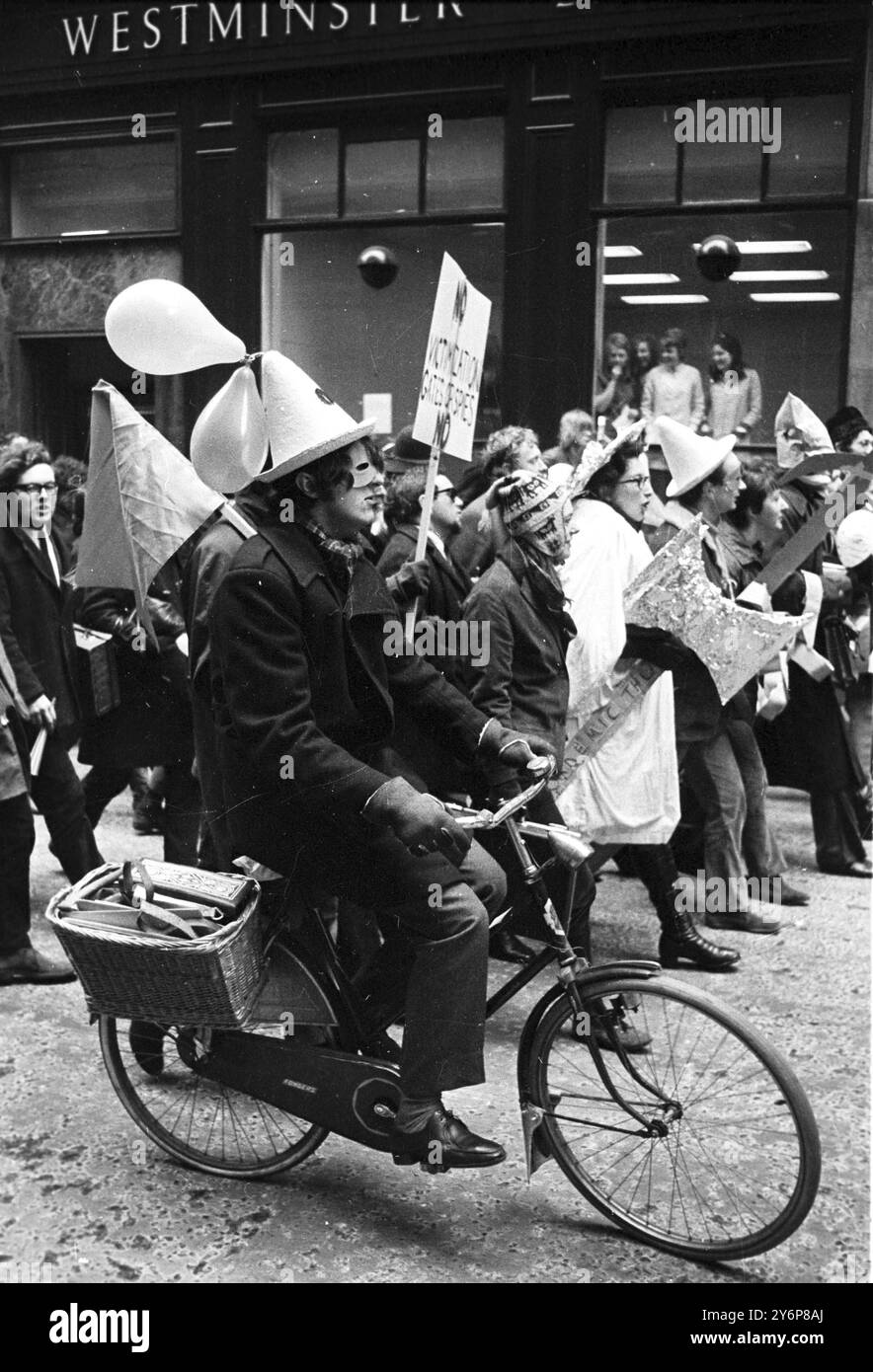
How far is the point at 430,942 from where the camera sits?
3299 millimetres

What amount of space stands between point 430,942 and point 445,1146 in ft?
1.70

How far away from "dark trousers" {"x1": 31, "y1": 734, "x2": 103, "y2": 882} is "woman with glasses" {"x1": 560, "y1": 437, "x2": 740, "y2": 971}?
203 cm

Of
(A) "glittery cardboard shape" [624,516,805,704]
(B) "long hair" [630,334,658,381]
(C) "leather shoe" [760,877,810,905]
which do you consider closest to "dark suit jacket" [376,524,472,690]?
(A) "glittery cardboard shape" [624,516,805,704]

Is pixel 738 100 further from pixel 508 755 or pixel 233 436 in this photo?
pixel 508 755

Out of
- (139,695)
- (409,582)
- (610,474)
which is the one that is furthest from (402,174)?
(409,582)

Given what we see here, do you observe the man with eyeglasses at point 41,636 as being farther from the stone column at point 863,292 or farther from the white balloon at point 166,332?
the stone column at point 863,292

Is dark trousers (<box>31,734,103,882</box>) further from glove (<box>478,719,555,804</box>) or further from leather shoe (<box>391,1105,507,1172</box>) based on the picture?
leather shoe (<box>391,1105,507,1172</box>)

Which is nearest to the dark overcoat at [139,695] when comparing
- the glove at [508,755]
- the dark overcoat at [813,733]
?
the glove at [508,755]

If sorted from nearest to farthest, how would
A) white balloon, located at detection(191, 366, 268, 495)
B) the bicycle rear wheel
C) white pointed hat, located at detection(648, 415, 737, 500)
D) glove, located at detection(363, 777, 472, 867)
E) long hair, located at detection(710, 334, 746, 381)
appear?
1. glove, located at detection(363, 777, 472, 867)
2. the bicycle rear wheel
3. white balloon, located at detection(191, 366, 268, 495)
4. white pointed hat, located at detection(648, 415, 737, 500)
5. long hair, located at detection(710, 334, 746, 381)

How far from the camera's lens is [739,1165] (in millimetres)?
3832

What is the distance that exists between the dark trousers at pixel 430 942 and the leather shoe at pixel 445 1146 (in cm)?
9

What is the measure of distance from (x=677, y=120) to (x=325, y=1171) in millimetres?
8222

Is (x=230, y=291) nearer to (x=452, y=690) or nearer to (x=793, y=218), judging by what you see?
(x=793, y=218)

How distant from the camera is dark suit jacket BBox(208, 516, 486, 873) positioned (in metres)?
3.18
